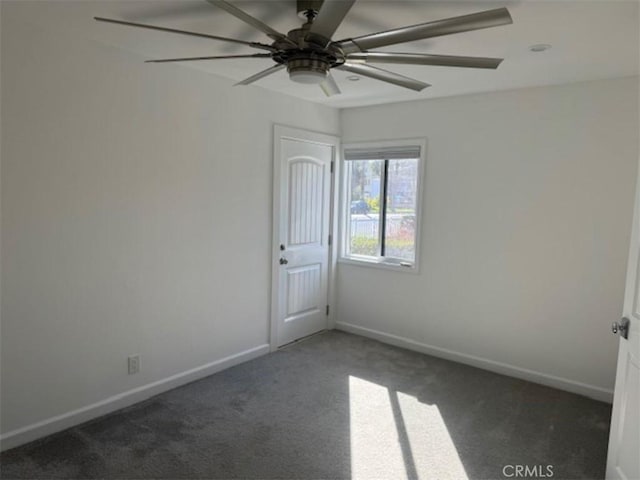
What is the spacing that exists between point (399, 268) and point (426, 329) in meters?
0.63

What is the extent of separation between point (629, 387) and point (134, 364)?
292 centimetres

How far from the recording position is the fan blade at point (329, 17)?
1.41m

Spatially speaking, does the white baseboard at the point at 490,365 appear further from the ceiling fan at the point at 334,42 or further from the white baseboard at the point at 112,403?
the ceiling fan at the point at 334,42

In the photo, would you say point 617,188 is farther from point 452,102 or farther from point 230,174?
point 230,174

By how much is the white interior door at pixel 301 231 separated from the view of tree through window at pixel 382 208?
276 millimetres

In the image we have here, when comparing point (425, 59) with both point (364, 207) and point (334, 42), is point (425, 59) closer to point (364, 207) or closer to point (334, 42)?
point (334, 42)

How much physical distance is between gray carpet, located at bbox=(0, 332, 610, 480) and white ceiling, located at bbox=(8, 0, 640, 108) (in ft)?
7.68

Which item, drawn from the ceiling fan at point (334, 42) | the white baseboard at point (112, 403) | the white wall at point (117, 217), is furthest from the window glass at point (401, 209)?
the ceiling fan at point (334, 42)

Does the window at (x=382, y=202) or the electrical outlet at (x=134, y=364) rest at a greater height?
the window at (x=382, y=202)

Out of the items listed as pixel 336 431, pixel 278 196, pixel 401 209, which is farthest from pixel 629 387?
pixel 278 196

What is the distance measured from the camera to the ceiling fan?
5.01 ft

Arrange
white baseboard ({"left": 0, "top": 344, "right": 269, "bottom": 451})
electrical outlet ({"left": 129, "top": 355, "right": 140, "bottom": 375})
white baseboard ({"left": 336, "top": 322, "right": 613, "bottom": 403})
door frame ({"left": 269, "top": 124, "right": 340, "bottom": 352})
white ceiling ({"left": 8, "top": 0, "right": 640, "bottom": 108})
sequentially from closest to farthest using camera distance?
white ceiling ({"left": 8, "top": 0, "right": 640, "bottom": 108})
white baseboard ({"left": 0, "top": 344, "right": 269, "bottom": 451})
electrical outlet ({"left": 129, "top": 355, "right": 140, "bottom": 375})
white baseboard ({"left": 336, "top": 322, "right": 613, "bottom": 403})
door frame ({"left": 269, "top": 124, "right": 340, "bottom": 352})

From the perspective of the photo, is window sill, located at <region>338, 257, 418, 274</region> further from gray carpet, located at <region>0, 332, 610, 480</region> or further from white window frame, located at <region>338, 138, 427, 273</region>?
gray carpet, located at <region>0, 332, 610, 480</region>

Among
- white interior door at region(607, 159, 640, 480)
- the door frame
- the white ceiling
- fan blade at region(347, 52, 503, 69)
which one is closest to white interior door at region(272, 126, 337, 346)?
the door frame
